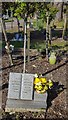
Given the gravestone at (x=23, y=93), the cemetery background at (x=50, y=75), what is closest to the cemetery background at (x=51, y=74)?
the cemetery background at (x=50, y=75)

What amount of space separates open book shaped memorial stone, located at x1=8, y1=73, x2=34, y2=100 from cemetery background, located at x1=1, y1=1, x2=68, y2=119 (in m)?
0.61

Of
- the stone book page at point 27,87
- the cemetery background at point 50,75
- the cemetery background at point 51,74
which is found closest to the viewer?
the cemetery background at point 51,74

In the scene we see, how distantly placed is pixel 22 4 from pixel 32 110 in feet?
14.3

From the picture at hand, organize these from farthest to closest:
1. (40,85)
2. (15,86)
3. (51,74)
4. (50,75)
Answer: (51,74) → (50,75) → (15,86) → (40,85)

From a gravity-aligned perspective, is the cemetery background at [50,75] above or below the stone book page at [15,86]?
below

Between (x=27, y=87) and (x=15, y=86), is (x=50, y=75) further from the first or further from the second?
(x=15, y=86)

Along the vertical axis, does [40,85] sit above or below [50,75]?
above

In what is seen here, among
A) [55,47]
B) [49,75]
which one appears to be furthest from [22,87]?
[55,47]

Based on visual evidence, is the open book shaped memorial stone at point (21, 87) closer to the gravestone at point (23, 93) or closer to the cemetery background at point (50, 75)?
the gravestone at point (23, 93)

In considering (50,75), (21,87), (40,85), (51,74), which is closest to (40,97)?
(40,85)

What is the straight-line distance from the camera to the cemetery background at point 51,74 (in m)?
12.4

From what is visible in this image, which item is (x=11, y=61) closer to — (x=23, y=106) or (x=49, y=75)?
(x=49, y=75)

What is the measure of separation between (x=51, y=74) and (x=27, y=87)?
2.87 meters

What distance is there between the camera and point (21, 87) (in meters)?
12.7
